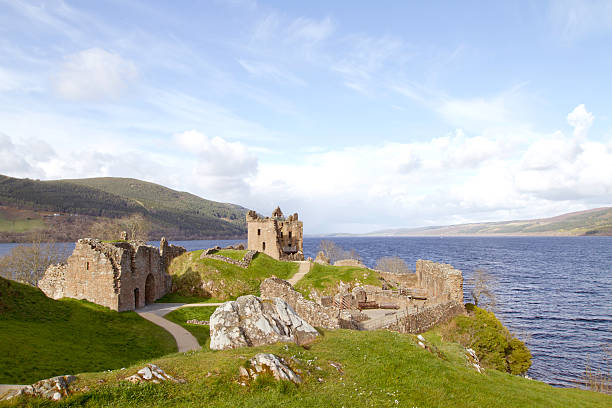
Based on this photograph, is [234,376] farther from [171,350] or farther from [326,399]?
[171,350]

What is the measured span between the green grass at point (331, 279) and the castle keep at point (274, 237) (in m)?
12.6

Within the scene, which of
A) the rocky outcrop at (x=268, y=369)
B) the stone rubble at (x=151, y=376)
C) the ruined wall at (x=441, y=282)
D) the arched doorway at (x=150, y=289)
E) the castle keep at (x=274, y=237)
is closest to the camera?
the stone rubble at (x=151, y=376)

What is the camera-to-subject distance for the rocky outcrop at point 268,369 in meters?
10.0

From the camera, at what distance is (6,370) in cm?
1412

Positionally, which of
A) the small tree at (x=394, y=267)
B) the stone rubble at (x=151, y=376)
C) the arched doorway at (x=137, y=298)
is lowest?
the small tree at (x=394, y=267)

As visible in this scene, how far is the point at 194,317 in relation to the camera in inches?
1176

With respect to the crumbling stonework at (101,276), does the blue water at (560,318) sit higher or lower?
lower

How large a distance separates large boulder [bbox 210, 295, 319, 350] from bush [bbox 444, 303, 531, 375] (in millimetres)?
19473

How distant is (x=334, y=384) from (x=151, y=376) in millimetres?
5194

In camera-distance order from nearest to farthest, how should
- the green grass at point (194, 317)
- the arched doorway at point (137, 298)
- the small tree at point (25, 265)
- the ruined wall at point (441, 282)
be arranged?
the green grass at point (194, 317) < the arched doorway at point (137, 298) < the ruined wall at point (441, 282) < the small tree at point (25, 265)

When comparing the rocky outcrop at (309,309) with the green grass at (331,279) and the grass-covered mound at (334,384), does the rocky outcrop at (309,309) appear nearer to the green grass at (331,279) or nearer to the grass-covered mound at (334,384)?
the grass-covered mound at (334,384)

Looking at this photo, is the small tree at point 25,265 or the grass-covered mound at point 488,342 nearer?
the grass-covered mound at point 488,342

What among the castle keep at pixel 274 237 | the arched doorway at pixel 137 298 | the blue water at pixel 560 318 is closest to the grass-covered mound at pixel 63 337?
the arched doorway at pixel 137 298

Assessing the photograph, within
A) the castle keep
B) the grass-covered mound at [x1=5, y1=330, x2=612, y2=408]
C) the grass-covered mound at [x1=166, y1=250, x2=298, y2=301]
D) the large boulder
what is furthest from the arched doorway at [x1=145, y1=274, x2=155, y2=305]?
the castle keep
